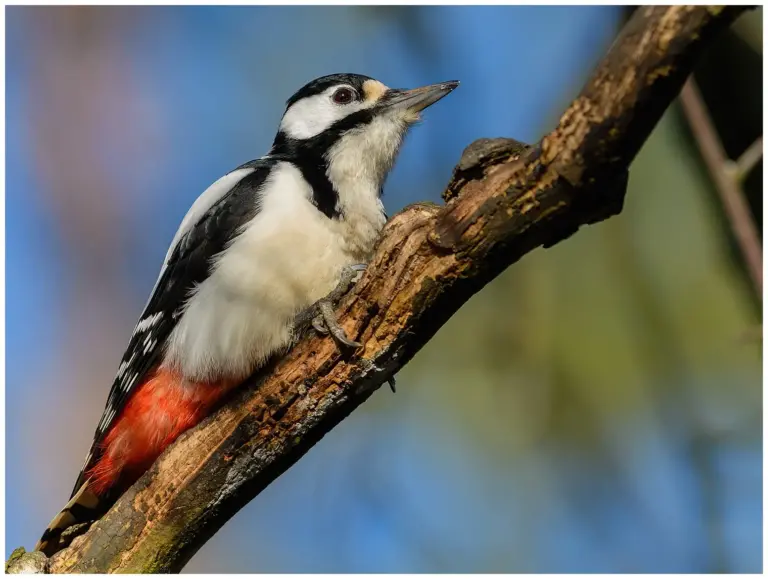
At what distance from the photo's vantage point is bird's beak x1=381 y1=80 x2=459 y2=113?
3.96 m

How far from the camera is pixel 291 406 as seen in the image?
296 centimetres

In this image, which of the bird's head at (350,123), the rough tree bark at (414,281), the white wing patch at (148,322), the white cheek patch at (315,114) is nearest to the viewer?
the rough tree bark at (414,281)

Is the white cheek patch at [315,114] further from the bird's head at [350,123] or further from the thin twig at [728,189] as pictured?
the thin twig at [728,189]

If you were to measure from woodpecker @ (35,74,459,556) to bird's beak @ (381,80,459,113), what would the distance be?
11 mm

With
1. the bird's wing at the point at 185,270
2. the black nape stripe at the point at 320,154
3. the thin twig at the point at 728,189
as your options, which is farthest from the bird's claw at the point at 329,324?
the thin twig at the point at 728,189

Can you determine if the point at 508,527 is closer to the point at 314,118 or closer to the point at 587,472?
the point at 587,472

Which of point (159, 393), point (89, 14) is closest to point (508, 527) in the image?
point (159, 393)

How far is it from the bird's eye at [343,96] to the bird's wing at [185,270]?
63cm

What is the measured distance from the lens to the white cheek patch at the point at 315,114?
4.06m

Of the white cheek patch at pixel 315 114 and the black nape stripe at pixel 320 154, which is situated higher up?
the white cheek patch at pixel 315 114

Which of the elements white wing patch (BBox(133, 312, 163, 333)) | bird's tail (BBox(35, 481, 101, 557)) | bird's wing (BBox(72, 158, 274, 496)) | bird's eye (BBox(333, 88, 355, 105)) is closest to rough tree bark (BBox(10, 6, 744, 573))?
bird's tail (BBox(35, 481, 101, 557))

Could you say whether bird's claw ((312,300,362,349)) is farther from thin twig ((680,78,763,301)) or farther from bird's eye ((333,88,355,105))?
bird's eye ((333,88,355,105))

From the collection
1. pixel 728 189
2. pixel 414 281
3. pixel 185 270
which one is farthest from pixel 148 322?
pixel 728 189

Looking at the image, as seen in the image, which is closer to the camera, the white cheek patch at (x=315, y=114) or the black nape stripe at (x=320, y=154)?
the black nape stripe at (x=320, y=154)
